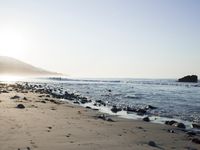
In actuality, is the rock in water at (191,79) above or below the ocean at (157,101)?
above

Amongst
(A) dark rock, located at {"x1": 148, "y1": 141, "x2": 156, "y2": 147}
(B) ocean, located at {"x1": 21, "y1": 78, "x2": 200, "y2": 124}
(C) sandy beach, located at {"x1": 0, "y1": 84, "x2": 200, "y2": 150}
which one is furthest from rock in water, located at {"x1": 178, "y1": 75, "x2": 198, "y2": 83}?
(A) dark rock, located at {"x1": 148, "y1": 141, "x2": 156, "y2": 147}

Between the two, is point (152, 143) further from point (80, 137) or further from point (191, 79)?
point (191, 79)

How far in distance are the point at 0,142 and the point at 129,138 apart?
206 inches

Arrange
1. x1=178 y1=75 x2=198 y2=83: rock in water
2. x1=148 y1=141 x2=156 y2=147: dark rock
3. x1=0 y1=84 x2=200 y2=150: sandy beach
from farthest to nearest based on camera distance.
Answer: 1. x1=178 y1=75 x2=198 y2=83: rock in water
2. x1=148 y1=141 x2=156 y2=147: dark rock
3. x1=0 y1=84 x2=200 y2=150: sandy beach

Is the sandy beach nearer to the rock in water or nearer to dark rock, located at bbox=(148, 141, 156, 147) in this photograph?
dark rock, located at bbox=(148, 141, 156, 147)

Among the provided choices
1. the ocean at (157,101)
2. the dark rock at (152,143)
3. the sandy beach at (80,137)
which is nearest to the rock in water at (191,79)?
the ocean at (157,101)

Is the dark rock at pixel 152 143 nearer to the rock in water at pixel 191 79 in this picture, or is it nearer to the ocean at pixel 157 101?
the ocean at pixel 157 101

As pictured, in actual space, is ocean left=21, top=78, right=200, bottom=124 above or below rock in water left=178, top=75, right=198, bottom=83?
below

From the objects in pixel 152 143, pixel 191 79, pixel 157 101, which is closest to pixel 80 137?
pixel 152 143

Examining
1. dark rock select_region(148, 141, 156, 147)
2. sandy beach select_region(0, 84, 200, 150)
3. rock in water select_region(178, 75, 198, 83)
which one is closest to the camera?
sandy beach select_region(0, 84, 200, 150)

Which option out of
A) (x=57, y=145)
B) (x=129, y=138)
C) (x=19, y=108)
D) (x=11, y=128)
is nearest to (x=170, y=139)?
(x=129, y=138)

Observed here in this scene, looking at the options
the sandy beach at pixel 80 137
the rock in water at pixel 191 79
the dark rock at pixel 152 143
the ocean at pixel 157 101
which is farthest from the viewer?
the rock in water at pixel 191 79

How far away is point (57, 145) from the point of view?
39.0ft

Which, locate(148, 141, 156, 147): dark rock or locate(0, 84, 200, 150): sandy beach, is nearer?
locate(0, 84, 200, 150): sandy beach
